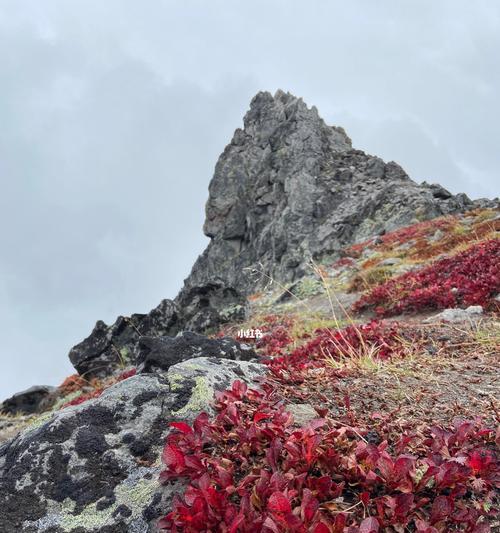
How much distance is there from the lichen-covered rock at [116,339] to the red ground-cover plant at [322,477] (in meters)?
14.3

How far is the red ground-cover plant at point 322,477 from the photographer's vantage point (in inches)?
84.7

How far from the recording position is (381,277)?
1605 cm

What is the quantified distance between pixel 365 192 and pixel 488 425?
160 ft

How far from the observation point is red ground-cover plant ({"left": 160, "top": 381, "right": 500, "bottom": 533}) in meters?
2.15

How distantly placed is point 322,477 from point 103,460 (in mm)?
1543

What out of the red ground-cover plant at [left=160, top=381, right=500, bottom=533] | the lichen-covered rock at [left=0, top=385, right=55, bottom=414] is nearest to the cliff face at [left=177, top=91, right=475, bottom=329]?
the lichen-covered rock at [left=0, top=385, right=55, bottom=414]

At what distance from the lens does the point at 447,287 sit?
1058 centimetres

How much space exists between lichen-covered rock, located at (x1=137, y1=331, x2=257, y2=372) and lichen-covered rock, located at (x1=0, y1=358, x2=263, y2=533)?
2339 millimetres

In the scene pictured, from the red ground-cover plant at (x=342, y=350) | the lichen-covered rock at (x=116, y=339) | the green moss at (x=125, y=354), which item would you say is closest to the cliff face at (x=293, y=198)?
the lichen-covered rock at (x=116, y=339)

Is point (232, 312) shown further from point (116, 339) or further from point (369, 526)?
point (369, 526)

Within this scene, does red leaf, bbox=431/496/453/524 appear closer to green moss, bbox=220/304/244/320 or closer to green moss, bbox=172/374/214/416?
green moss, bbox=172/374/214/416

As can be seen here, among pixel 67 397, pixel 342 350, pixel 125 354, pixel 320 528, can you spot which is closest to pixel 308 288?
pixel 125 354

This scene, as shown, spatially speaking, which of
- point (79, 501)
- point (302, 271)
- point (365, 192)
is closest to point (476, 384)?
point (79, 501)

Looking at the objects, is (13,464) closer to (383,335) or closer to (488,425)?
(488,425)
